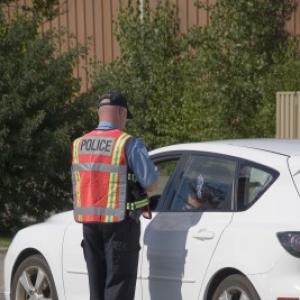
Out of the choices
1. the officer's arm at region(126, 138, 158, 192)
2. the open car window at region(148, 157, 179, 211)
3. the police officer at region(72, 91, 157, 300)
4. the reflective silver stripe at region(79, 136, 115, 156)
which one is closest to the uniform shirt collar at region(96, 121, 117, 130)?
the police officer at region(72, 91, 157, 300)

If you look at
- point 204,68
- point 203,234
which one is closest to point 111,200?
point 203,234

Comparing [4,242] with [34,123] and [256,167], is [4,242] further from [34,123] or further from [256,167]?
[256,167]

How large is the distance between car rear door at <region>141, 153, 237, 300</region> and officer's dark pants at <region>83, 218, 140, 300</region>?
0.17 m

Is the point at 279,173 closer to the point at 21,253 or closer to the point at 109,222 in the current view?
the point at 109,222

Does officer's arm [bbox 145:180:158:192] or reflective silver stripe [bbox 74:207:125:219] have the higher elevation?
officer's arm [bbox 145:180:158:192]

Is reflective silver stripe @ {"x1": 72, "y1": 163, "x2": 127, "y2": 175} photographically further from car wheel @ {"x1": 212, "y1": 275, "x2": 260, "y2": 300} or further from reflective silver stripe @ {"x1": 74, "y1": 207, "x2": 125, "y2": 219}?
car wheel @ {"x1": 212, "y1": 275, "x2": 260, "y2": 300}

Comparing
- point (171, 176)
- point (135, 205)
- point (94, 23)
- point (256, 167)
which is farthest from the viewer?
point (94, 23)

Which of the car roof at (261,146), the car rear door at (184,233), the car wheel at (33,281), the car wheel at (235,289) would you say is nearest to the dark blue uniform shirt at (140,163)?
the car rear door at (184,233)

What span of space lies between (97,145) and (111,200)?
0.39m

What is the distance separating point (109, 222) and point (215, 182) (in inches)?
30.8

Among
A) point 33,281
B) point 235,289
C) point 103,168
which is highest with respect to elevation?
point 103,168

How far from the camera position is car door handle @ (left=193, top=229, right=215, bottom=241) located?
697 centimetres

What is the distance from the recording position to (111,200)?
721 cm

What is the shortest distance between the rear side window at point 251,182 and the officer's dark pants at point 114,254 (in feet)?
2.36
